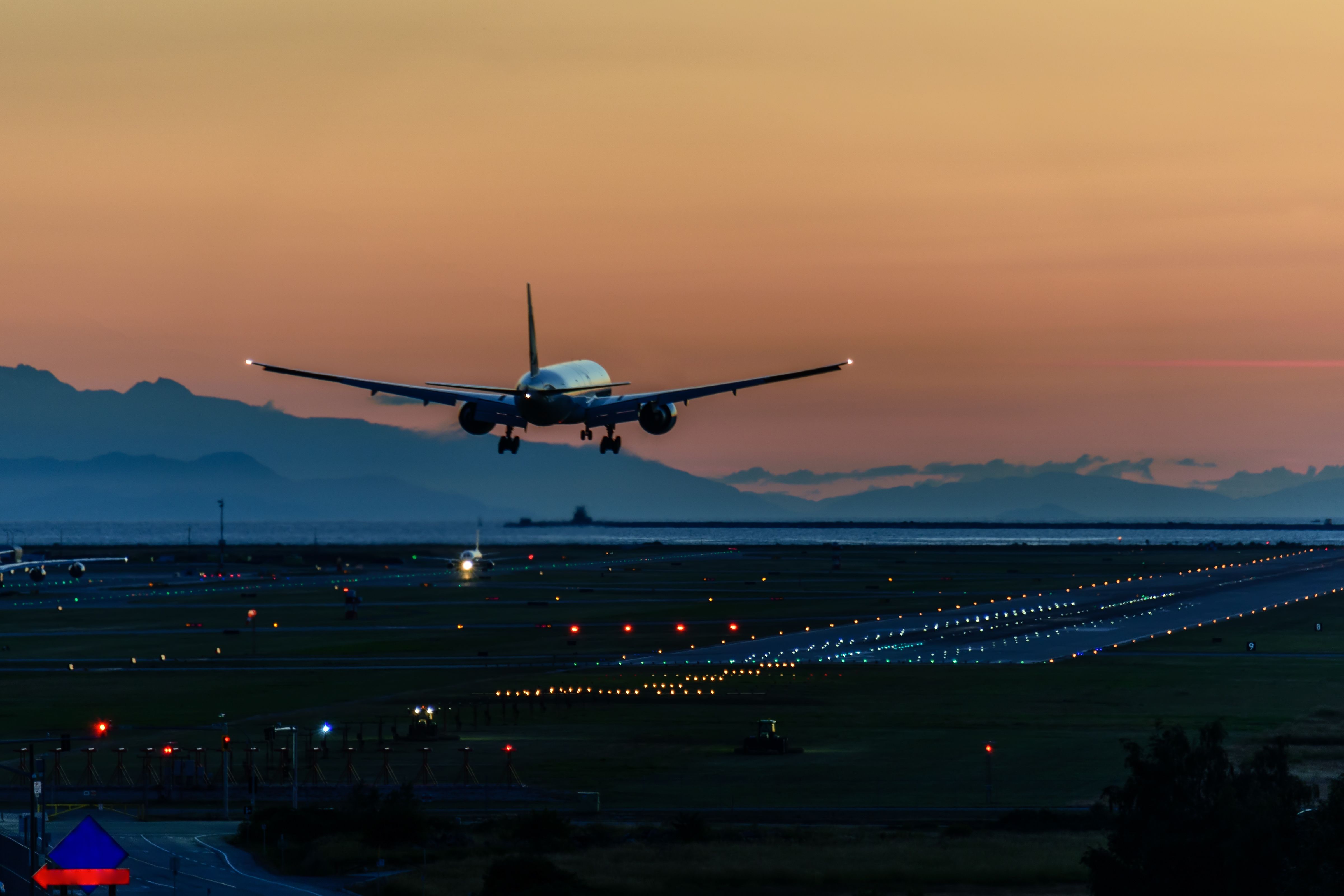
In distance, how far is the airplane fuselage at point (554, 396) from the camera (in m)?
74.7

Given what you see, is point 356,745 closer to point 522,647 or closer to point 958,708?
point 958,708

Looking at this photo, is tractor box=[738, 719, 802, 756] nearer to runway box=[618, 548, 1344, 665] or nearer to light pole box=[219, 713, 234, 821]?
light pole box=[219, 713, 234, 821]

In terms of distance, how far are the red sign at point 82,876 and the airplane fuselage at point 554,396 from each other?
90.2ft

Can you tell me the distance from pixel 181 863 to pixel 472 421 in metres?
25.0

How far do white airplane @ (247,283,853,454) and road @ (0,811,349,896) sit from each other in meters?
22.4

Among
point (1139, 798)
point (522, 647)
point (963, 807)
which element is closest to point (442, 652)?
point (522, 647)

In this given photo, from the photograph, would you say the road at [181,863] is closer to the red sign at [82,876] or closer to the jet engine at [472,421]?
the red sign at [82,876]

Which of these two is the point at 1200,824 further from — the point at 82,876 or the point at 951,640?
the point at 951,640

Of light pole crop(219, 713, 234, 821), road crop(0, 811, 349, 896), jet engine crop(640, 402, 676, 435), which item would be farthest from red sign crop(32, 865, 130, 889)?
jet engine crop(640, 402, 676, 435)

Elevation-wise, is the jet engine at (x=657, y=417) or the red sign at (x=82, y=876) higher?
the jet engine at (x=657, y=417)

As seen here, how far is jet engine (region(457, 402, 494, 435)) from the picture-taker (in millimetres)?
77562

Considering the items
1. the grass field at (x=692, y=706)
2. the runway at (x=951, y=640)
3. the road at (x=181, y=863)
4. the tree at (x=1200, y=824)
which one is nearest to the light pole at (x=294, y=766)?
the road at (x=181, y=863)

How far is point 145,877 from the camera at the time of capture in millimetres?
70000

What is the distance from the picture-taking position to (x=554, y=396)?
75.4m
